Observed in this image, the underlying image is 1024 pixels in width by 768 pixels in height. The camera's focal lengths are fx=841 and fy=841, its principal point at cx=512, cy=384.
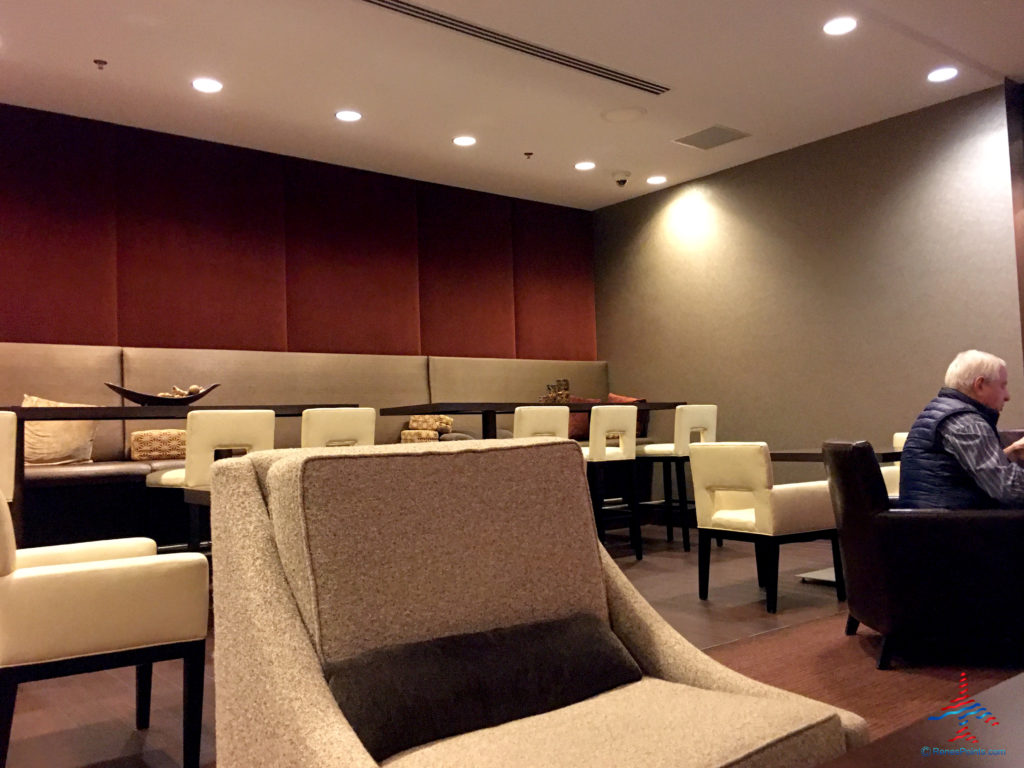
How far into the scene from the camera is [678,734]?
52.2 inches

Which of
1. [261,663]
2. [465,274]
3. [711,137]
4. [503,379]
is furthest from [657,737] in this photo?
[465,274]

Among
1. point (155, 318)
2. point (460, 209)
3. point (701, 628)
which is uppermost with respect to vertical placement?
point (460, 209)

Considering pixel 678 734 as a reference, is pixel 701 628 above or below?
below

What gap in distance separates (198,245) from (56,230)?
0.94 meters

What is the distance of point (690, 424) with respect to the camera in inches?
237

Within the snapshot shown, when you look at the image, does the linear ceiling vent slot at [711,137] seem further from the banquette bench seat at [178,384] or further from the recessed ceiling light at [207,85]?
the recessed ceiling light at [207,85]

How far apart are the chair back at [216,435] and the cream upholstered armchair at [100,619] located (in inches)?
79.3

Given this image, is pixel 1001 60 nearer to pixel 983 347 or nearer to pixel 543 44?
pixel 983 347

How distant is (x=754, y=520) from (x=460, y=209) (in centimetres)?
470

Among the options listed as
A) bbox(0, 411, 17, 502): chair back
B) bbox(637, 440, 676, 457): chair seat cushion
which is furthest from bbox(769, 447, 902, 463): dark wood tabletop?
bbox(0, 411, 17, 502): chair back

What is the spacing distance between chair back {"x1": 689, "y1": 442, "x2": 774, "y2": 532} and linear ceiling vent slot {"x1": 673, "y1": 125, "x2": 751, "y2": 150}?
3176 mm

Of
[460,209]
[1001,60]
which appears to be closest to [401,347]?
[460,209]

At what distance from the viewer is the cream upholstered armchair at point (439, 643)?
4.23 ft

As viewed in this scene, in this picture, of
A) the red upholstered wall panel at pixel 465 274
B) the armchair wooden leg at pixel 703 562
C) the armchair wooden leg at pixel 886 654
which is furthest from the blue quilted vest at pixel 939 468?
the red upholstered wall panel at pixel 465 274
